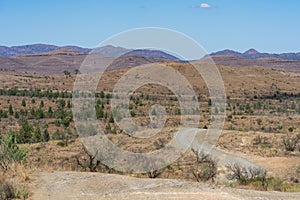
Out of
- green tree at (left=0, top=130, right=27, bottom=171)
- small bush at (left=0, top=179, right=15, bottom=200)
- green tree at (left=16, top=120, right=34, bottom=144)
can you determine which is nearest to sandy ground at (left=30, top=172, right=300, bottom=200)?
small bush at (left=0, top=179, right=15, bottom=200)

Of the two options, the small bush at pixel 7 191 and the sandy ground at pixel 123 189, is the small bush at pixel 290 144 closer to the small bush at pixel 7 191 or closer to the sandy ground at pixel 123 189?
the sandy ground at pixel 123 189

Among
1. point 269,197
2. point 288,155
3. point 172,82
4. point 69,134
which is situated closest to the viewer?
point 269,197

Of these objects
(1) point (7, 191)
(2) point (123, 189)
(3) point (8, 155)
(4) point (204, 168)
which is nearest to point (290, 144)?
(4) point (204, 168)

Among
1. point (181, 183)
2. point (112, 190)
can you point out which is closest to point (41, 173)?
point (112, 190)

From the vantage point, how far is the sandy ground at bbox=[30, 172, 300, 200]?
1138 centimetres

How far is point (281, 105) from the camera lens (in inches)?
3231

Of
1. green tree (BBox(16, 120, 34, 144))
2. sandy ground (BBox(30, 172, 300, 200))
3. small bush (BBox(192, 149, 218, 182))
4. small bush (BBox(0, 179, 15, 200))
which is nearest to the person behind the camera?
small bush (BBox(0, 179, 15, 200))

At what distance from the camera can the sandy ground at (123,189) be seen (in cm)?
1138

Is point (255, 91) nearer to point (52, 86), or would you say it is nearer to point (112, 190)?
point (52, 86)

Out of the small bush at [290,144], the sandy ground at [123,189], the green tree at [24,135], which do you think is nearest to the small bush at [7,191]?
the sandy ground at [123,189]

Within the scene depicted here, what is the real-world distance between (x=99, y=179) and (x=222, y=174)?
11.2 meters

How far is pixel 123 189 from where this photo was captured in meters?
12.2

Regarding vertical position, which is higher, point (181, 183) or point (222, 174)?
point (181, 183)

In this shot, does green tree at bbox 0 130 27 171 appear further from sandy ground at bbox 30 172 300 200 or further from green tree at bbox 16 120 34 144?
green tree at bbox 16 120 34 144
